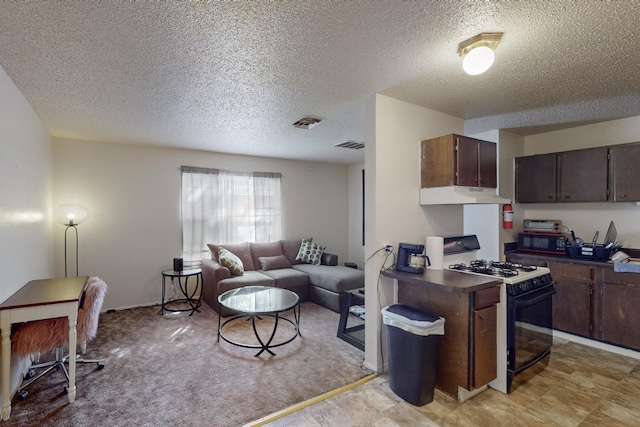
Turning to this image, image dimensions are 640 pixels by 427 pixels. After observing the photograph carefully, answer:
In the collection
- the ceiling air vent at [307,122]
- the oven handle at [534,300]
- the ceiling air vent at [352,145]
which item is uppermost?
the ceiling air vent at [307,122]

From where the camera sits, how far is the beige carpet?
2.11 meters

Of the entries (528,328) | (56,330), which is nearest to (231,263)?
(56,330)

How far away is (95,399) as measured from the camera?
7.49 feet

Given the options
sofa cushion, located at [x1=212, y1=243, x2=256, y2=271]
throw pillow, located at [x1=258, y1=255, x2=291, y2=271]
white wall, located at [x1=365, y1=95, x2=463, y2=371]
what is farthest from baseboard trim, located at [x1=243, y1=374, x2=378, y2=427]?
sofa cushion, located at [x1=212, y1=243, x2=256, y2=271]

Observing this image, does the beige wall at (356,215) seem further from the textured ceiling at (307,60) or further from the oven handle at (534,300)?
the oven handle at (534,300)

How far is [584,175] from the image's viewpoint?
3.42 m

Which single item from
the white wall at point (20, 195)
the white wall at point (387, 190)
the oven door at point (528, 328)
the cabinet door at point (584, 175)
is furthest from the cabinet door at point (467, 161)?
the white wall at point (20, 195)

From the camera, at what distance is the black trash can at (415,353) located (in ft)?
7.06

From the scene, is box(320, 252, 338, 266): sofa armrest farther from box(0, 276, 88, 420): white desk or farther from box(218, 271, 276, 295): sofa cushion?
box(0, 276, 88, 420): white desk

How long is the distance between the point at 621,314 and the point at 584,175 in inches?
57.5

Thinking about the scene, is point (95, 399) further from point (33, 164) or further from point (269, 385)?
point (33, 164)

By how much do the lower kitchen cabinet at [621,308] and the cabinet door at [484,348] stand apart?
163cm

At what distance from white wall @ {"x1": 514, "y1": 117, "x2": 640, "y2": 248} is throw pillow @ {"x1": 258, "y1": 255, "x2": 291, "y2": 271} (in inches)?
138

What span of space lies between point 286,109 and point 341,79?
83 cm
